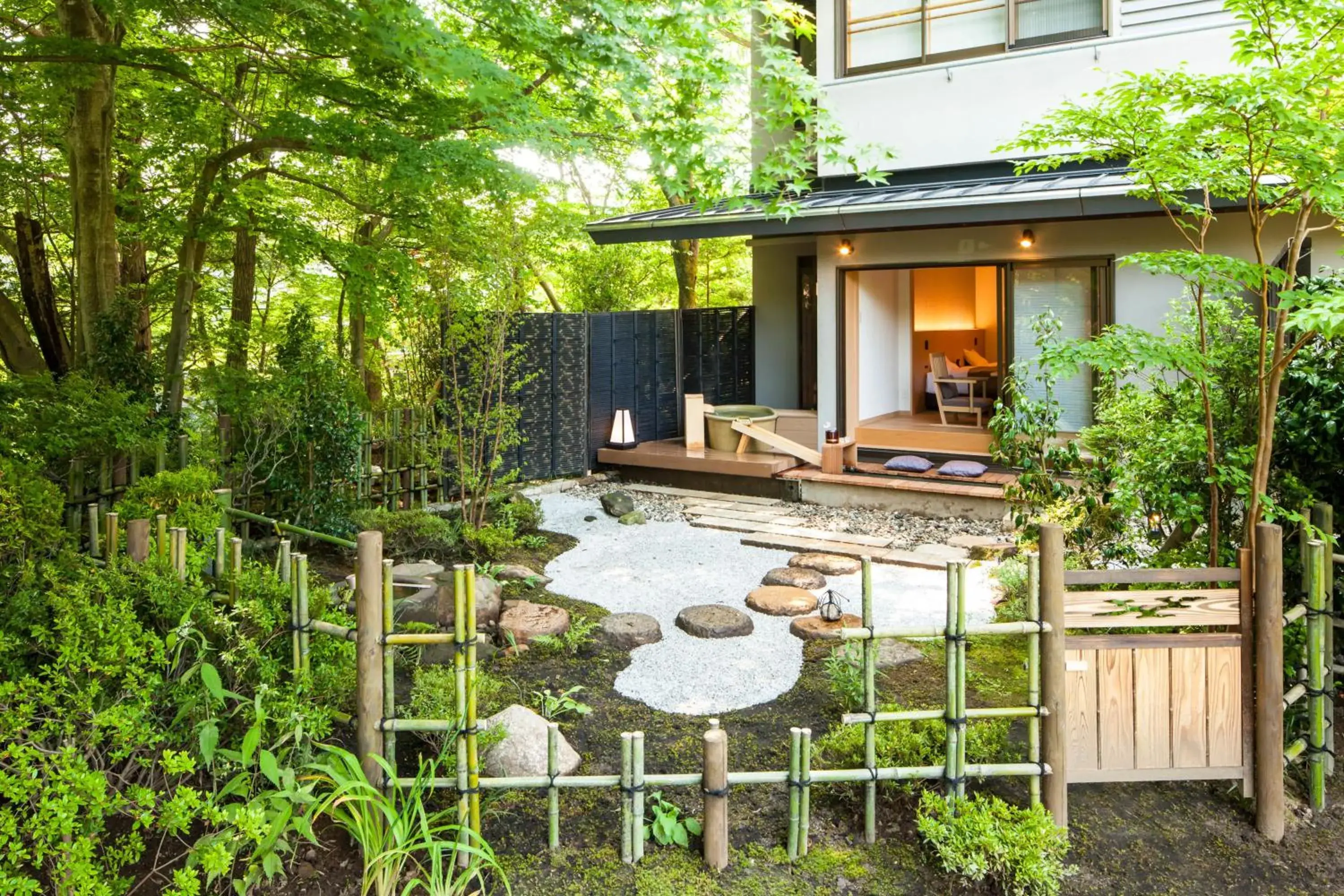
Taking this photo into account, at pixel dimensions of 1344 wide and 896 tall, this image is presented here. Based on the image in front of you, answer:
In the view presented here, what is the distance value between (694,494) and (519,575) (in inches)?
160

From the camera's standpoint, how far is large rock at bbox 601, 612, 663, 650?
5551 mm

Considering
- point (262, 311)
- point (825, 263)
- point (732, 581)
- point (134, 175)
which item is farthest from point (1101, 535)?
point (262, 311)

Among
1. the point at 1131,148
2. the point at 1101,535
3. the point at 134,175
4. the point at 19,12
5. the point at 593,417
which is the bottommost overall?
the point at 1101,535

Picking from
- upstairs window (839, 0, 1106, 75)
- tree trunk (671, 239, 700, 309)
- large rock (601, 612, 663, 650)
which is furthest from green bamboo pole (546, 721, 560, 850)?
tree trunk (671, 239, 700, 309)

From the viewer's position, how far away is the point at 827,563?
23.8 ft

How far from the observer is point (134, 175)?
9125mm

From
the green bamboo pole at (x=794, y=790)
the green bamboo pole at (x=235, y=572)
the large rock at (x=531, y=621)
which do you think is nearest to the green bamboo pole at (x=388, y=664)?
the green bamboo pole at (x=235, y=572)

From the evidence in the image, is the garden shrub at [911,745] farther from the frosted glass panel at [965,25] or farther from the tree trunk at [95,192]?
the frosted glass panel at [965,25]

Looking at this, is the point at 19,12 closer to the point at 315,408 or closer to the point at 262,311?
the point at 315,408

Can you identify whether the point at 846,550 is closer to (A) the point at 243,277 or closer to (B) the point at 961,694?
(B) the point at 961,694

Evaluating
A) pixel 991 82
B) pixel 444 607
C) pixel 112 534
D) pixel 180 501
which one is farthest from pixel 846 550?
pixel 991 82

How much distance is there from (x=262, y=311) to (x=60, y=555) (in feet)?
39.6

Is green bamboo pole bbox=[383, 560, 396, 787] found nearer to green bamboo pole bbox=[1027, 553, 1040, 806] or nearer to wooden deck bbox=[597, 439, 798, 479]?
green bamboo pole bbox=[1027, 553, 1040, 806]

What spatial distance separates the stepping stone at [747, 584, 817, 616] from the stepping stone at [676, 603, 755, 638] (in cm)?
23
